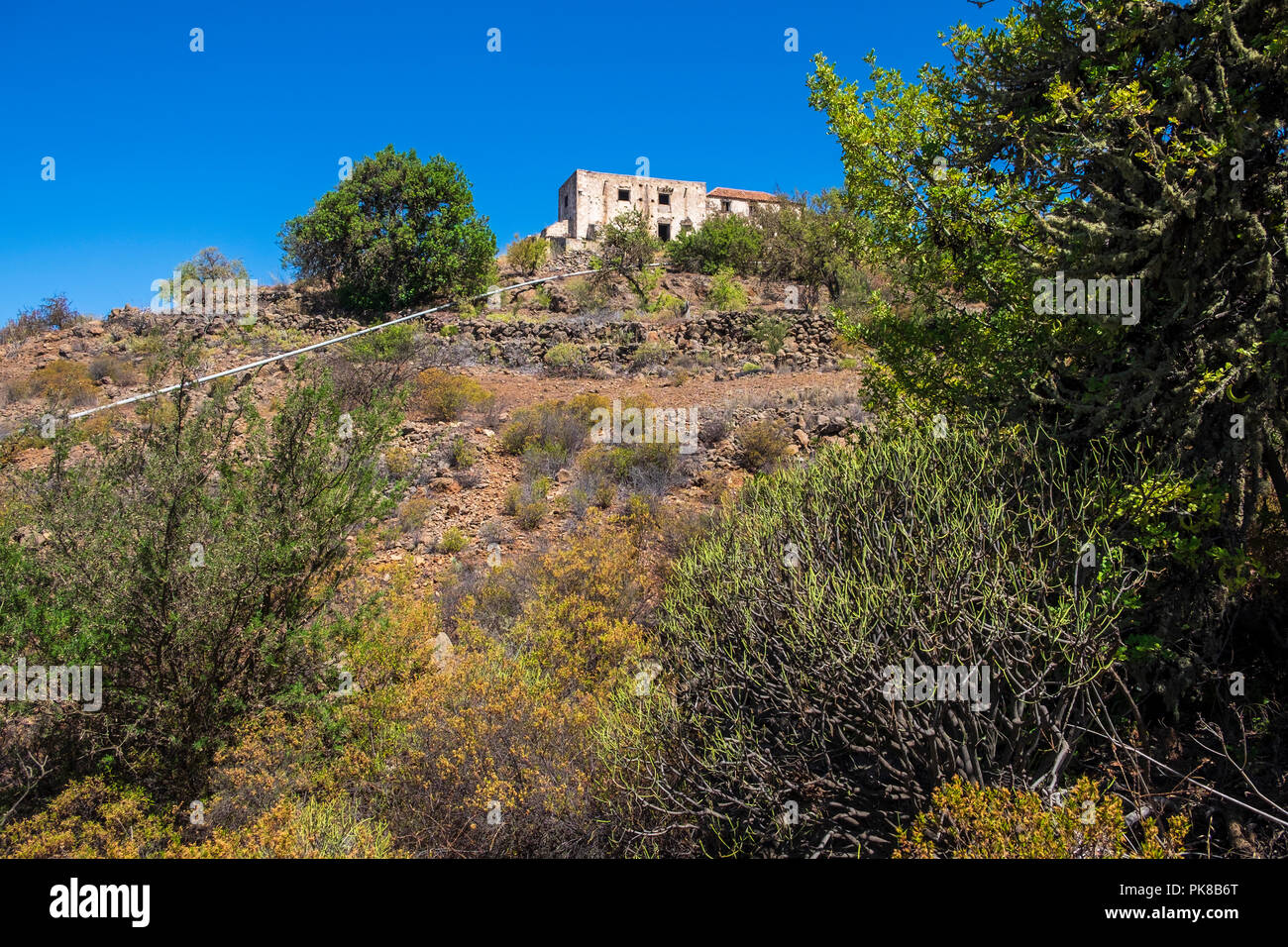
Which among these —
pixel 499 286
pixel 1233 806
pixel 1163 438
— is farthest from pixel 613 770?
pixel 499 286

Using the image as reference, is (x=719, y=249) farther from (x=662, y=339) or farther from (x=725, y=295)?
(x=662, y=339)

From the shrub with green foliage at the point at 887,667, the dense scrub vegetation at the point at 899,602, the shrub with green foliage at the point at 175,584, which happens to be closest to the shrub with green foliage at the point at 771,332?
the dense scrub vegetation at the point at 899,602

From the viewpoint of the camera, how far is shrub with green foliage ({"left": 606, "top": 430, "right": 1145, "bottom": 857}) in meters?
3.01

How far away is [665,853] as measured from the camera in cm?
320

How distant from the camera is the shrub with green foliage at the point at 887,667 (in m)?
3.01

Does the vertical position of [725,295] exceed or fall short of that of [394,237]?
it falls short

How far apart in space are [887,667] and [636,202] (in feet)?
117

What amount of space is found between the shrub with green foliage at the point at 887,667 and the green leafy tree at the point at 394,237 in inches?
753

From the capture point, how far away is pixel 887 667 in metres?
3.02

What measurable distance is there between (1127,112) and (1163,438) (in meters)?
1.59

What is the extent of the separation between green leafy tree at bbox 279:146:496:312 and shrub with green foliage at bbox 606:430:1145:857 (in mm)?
19114

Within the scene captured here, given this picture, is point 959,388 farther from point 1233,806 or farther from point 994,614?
point 1233,806

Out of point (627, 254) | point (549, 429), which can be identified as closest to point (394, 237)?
point (627, 254)

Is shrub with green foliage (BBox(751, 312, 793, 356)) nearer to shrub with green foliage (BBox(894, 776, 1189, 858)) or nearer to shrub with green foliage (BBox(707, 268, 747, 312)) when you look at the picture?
shrub with green foliage (BBox(707, 268, 747, 312))
